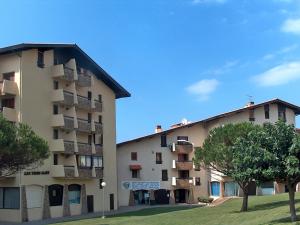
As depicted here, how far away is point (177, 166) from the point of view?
7688 cm

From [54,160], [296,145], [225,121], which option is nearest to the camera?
[296,145]

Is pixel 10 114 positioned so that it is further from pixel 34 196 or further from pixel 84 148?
pixel 84 148

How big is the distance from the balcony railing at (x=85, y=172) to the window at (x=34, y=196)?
19.2ft

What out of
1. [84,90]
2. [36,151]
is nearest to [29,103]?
[84,90]

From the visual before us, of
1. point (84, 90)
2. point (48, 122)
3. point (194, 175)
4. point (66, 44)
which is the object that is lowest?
point (194, 175)

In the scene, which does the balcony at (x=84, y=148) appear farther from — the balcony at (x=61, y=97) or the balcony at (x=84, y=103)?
the balcony at (x=61, y=97)

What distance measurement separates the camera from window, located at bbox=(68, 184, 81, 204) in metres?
59.1

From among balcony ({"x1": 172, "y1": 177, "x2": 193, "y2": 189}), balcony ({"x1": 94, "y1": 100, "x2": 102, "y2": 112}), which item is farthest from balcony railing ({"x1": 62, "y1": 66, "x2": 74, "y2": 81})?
balcony ({"x1": 172, "y1": 177, "x2": 193, "y2": 189})

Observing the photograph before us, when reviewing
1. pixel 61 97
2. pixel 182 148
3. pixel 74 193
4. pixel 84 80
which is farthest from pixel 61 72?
pixel 182 148

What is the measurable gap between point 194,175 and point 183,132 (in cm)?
664

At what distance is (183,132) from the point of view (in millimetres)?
78812

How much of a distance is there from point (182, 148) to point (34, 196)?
29.6 m

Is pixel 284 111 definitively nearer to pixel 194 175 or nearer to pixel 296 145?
pixel 194 175

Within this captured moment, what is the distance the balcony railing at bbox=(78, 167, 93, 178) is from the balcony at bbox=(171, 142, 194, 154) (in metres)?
19.0
